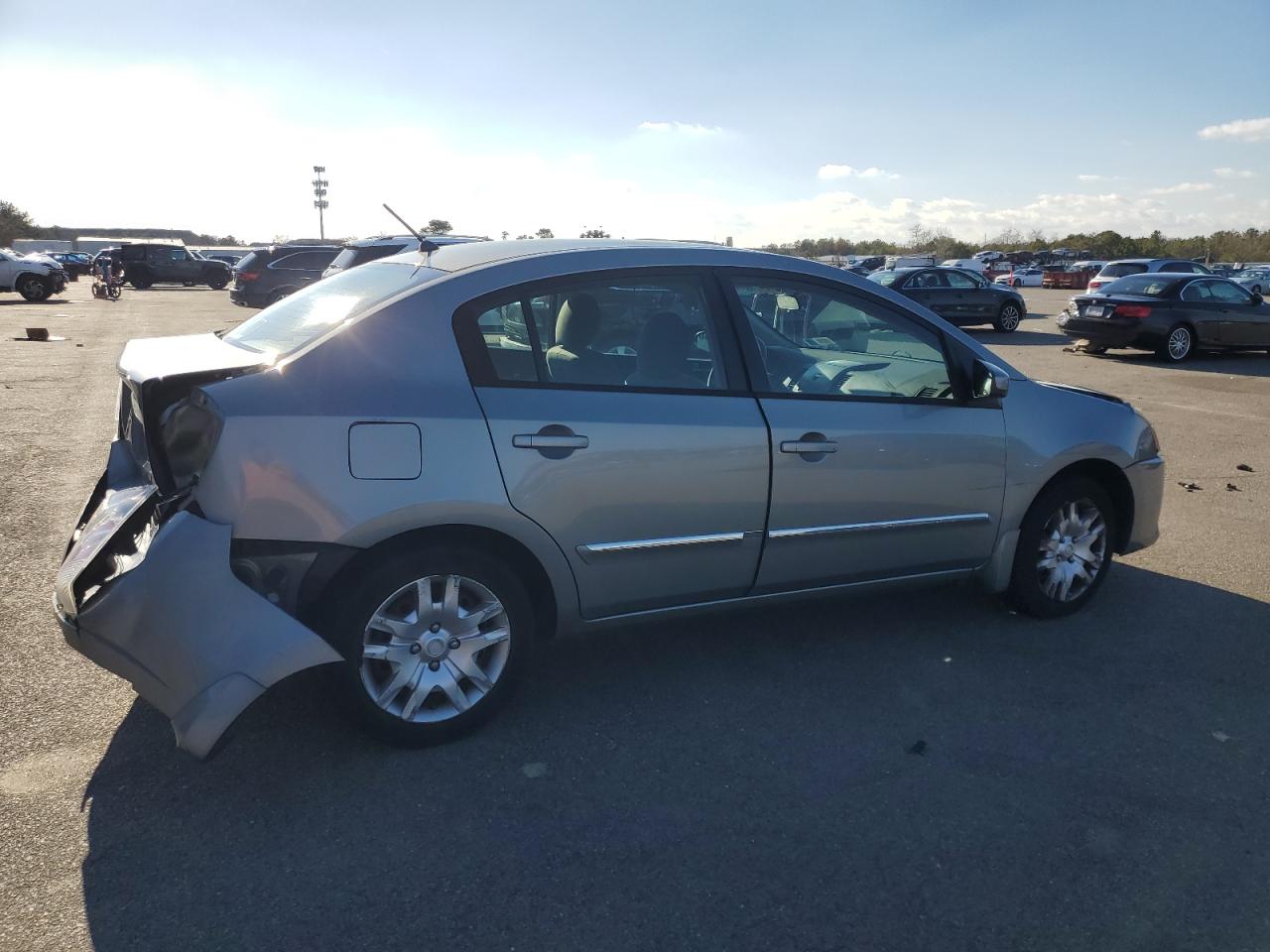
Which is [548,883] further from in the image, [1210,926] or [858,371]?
[858,371]

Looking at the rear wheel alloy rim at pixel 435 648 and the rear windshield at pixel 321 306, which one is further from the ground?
the rear windshield at pixel 321 306

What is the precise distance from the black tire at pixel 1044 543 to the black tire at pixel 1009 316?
19.3m

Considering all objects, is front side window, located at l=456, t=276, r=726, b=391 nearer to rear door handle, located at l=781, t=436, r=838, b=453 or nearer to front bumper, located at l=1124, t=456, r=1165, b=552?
rear door handle, located at l=781, t=436, r=838, b=453

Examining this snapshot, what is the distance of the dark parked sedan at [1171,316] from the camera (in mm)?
16797

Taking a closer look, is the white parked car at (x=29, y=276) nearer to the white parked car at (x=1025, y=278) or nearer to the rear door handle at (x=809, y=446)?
the rear door handle at (x=809, y=446)

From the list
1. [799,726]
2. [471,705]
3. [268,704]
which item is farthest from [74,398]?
[799,726]

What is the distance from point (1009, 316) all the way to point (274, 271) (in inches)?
710

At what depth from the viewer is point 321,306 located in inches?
154

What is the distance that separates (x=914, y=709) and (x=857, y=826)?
91 centimetres

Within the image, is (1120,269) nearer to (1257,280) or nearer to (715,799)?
(1257,280)

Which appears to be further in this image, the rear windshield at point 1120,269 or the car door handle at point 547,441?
the rear windshield at point 1120,269

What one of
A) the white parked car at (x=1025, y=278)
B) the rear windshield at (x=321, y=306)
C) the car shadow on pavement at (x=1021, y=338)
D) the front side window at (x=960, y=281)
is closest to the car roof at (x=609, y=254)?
the rear windshield at (x=321, y=306)

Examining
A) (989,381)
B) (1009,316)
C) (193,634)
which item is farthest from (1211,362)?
(193,634)

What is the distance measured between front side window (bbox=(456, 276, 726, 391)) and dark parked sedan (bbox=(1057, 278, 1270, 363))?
1544 centimetres
